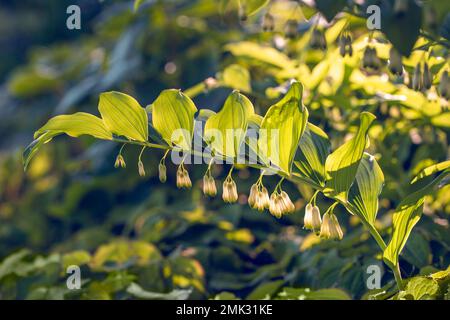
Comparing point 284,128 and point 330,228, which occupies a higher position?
point 284,128

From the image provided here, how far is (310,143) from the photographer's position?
1.13 metres

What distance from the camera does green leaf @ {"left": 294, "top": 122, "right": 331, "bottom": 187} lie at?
111 centimetres

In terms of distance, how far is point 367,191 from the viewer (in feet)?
3.67

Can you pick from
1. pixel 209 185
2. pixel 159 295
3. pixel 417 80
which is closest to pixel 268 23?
pixel 417 80

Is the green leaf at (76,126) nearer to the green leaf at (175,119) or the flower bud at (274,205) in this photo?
the green leaf at (175,119)

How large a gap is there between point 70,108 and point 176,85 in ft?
1.33

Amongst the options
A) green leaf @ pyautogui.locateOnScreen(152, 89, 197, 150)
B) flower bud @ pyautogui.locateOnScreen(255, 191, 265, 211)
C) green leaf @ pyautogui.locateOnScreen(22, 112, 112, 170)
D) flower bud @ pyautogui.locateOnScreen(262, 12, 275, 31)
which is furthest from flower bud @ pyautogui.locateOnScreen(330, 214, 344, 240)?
flower bud @ pyautogui.locateOnScreen(262, 12, 275, 31)

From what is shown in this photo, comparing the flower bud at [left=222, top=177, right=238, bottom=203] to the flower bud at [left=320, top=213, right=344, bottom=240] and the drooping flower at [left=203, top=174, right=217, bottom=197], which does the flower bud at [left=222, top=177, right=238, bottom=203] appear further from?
the flower bud at [left=320, top=213, right=344, bottom=240]

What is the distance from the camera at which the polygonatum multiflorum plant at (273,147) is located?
1.06 m

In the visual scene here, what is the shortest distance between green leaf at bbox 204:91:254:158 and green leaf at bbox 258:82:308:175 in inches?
1.3

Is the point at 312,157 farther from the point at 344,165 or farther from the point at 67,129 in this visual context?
the point at 67,129

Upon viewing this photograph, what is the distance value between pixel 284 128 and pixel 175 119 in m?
0.17
